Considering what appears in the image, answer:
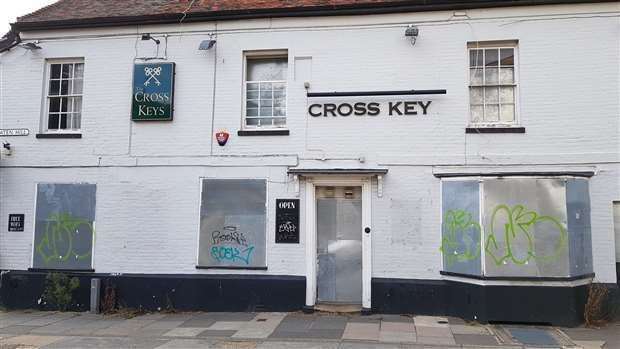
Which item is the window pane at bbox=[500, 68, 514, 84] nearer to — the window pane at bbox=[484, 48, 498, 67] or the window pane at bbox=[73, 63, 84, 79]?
the window pane at bbox=[484, 48, 498, 67]

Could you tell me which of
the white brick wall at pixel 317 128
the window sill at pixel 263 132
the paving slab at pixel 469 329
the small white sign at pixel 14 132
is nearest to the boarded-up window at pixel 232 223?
the white brick wall at pixel 317 128

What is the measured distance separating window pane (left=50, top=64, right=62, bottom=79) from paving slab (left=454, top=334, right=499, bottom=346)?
1005cm

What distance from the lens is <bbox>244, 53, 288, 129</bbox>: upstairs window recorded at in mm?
10922

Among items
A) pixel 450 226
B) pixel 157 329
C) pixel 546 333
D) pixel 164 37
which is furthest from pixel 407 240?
pixel 164 37

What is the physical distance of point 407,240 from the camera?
10164 millimetres

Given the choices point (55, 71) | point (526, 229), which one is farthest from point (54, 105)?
point (526, 229)

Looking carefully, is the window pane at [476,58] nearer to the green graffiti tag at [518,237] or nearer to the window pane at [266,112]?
the green graffiti tag at [518,237]

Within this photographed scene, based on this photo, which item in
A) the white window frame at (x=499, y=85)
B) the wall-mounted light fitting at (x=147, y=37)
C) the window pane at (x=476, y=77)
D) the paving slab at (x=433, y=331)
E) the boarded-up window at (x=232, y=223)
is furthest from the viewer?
the wall-mounted light fitting at (x=147, y=37)

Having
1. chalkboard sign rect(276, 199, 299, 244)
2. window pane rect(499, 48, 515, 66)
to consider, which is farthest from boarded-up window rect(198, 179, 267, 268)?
window pane rect(499, 48, 515, 66)

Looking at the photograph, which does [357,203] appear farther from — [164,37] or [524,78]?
[164,37]

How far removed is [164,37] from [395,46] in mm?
4970

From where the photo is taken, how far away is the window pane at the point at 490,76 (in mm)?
10305

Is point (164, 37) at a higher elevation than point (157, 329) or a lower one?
higher

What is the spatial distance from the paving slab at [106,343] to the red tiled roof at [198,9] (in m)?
6.56
